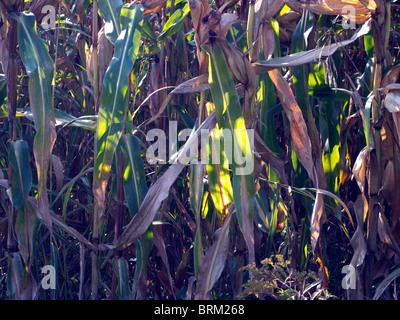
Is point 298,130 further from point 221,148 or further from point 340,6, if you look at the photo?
point 340,6

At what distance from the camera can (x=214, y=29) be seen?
36.9 inches

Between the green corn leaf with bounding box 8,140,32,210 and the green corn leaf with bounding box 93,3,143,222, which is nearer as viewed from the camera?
the green corn leaf with bounding box 93,3,143,222

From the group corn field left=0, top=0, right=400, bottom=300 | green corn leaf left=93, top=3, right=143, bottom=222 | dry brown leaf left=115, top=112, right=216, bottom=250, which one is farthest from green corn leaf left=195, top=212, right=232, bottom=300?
green corn leaf left=93, top=3, right=143, bottom=222

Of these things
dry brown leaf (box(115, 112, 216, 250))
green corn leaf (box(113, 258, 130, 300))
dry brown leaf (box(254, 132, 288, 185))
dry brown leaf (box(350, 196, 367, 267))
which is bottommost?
green corn leaf (box(113, 258, 130, 300))

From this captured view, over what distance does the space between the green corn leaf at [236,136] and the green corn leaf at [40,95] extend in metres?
0.35

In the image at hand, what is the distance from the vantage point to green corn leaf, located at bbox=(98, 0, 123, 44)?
1.04 m

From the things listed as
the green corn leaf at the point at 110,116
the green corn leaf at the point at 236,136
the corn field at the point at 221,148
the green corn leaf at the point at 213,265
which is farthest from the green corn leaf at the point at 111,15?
the green corn leaf at the point at 213,265

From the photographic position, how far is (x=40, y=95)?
0.94m

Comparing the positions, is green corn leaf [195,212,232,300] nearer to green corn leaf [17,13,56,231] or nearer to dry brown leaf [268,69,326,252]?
dry brown leaf [268,69,326,252]

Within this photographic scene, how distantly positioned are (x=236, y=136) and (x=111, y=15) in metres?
0.43

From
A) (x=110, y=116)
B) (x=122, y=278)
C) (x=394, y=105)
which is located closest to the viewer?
(x=110, y=116)

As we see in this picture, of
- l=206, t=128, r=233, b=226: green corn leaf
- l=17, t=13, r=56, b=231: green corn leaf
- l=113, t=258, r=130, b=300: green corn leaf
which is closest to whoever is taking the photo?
l=17, t=13, r=56, b=231: green corn leaf

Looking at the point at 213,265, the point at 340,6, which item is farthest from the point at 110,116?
the point at 340,6
